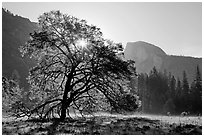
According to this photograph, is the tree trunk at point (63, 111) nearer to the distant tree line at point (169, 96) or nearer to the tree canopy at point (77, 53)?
the tree canopy at point (77, 53)

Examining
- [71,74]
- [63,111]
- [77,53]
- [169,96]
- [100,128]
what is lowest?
[100,128]

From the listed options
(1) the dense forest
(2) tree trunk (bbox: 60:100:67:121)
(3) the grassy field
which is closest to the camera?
(3) the grassy field

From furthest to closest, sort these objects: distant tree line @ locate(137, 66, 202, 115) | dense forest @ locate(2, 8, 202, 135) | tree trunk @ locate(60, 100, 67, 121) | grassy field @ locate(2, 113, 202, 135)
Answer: distant tree line @ locate(137, 66, 202, 115) → tree trunk @ locate(60, 100, 67, 121) → dense forest @ locate(2, 8, 202, 135) → grassy field @ locate(2, 113, 202, 135)

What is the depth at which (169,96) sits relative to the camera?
9069 centimetres

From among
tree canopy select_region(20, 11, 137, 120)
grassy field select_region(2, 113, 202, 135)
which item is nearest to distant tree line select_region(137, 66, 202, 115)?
tree canopy select_region(20, 11, 137, 120)

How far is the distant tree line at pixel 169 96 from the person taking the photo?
80162 millimetres

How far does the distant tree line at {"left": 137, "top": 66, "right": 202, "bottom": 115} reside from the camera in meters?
80.2

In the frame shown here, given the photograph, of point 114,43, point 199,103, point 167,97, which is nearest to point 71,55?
point 114,43

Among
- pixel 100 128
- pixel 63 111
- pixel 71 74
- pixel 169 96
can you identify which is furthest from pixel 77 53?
pixel 169 96

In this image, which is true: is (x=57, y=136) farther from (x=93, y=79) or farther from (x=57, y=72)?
(x=57, y=72)

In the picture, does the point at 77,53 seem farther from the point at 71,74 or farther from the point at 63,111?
the point at 63,111

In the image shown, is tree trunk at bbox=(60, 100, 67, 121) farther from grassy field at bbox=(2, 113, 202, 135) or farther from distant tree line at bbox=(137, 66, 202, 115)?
distant tree line at bbox=(137, 66, 202, 115)

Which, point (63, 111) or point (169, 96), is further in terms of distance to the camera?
point (169, 96)

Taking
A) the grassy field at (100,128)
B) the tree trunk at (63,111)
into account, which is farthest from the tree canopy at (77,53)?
the grassy field at (100,128)
